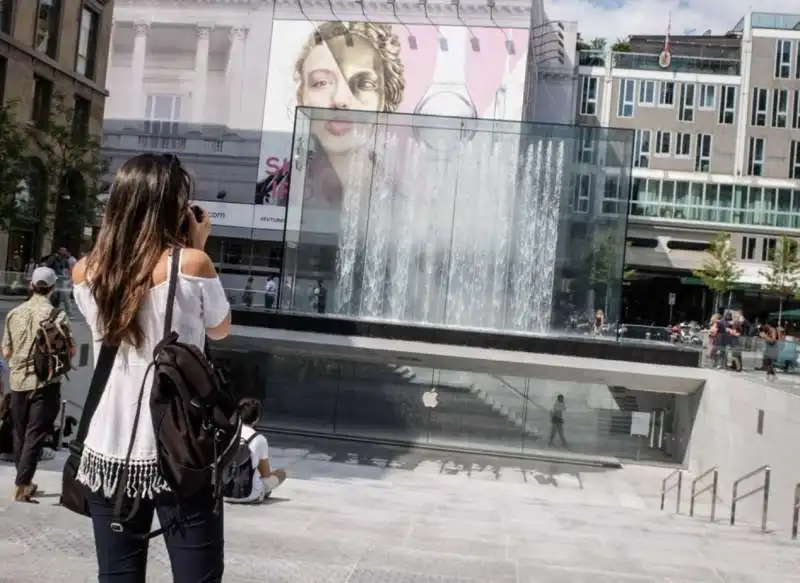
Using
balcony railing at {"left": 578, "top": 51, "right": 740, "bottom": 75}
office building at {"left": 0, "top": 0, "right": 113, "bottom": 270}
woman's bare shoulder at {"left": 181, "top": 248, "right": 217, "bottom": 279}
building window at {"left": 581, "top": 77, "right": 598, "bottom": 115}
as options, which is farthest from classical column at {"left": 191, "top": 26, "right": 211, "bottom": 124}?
woman's bare shoulder at {"left": 181, "top": 248, "right": 217, "bottom": 279}

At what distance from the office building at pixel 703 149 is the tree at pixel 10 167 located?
115 feet

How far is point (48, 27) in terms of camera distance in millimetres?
35156

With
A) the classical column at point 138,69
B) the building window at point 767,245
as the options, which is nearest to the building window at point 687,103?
the building window at point 767,245

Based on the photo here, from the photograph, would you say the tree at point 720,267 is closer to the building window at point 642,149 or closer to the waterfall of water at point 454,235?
the building window at point 642,149

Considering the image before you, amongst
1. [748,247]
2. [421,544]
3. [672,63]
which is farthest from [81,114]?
[748,247]

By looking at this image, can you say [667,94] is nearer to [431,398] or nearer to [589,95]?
[589,95]

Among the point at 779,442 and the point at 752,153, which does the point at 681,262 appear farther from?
the point at 779,442

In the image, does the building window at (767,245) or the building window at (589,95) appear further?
the building window at (589,95)

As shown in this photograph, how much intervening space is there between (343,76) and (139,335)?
45.5m

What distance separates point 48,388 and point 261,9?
43841 mm

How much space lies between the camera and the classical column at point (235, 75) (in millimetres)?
47281

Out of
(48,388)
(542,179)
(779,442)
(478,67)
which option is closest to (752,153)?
(478,67)

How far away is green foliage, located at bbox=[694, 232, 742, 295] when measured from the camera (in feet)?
157

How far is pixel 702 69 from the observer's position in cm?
5538
